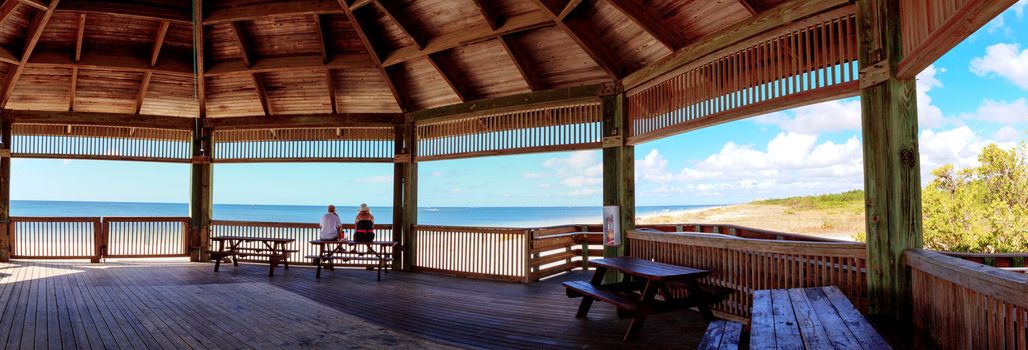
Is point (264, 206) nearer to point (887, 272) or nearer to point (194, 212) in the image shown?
point (194, 212)

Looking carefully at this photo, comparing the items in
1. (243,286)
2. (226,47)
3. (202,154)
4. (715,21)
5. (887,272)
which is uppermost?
(226,47)

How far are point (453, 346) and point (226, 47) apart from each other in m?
7.37

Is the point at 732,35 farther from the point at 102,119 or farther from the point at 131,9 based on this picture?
the point at 102,119

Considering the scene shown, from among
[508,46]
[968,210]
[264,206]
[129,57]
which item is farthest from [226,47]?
[264,206]

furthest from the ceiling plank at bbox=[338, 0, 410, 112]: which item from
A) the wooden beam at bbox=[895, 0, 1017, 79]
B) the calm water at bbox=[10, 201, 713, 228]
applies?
the calm water at bbox=[10, 201, 713, 228]

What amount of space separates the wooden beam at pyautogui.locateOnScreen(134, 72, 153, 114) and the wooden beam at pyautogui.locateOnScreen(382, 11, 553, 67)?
439cm

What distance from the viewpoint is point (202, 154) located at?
399 inches

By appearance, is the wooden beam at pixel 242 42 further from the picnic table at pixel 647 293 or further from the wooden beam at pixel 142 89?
the picnic table at pixel 647 293

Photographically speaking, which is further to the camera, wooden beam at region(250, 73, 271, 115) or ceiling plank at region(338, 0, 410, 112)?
wooden beam at region(250, 73, 271, 115)

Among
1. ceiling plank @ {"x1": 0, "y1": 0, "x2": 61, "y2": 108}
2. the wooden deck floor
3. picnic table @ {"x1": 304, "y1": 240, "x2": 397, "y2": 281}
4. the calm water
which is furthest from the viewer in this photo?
the calm water

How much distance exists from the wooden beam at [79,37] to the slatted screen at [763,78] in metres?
8.48

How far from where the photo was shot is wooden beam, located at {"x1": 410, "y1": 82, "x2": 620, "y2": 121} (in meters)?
7.39

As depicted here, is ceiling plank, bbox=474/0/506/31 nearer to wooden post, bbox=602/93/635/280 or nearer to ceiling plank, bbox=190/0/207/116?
wooden post, bbox=602/93/635/280

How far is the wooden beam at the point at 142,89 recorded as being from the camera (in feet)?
29.7
